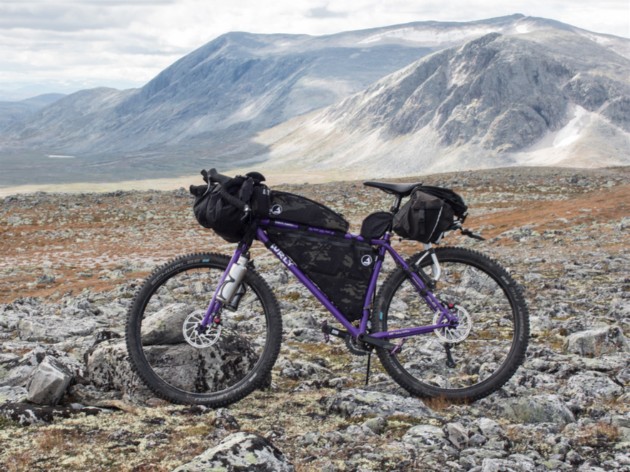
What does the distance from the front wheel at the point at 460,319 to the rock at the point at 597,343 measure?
56.1 inches

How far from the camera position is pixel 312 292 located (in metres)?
6.31

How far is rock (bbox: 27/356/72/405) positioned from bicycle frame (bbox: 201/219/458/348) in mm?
1413

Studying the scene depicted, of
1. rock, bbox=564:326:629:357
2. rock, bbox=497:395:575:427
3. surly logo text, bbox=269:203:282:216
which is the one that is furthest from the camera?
rock, bbox=564:326:629:357

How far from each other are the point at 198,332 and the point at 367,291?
5.61ft

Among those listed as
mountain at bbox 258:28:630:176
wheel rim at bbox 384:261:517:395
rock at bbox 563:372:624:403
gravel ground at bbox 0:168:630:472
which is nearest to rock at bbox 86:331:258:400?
gravel ground at bbox 0:168:630:472

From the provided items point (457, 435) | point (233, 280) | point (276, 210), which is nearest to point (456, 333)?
point (457, 435)

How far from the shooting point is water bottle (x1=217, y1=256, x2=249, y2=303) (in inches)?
236

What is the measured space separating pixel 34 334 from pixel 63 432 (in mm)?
5380

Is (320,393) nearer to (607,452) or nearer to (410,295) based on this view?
(410,295)

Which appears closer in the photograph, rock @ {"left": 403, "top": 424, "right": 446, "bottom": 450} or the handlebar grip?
rock @ {"left": 403, "top": 424, "right": 446, "bottom": 450}

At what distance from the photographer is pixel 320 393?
21.5 feet

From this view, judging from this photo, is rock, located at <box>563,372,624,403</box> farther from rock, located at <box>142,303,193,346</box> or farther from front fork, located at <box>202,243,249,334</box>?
rock, located at <box>142,303,193,346</box>

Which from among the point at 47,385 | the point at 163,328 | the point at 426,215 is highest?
the point at 426,215

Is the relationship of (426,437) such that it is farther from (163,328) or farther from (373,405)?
(163,328)
